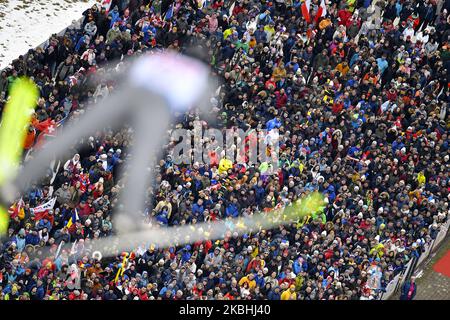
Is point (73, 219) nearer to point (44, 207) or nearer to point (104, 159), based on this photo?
point (44, 207)

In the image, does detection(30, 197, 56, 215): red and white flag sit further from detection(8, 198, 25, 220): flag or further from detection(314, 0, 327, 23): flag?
detection(314, 0, 327, 23): flag

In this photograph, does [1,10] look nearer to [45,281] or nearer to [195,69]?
[195,69]

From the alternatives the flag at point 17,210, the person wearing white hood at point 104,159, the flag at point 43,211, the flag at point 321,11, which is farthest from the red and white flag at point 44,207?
the flag at point 321,11

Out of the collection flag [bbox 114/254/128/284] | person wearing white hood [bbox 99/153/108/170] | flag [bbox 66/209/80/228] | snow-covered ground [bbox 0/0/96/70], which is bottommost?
flag [bbox 114/254/128/284]

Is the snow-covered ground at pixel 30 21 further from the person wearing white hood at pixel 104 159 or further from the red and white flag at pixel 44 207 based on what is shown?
the red and white flag at pixel 44 207

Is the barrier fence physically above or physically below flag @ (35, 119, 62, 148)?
below

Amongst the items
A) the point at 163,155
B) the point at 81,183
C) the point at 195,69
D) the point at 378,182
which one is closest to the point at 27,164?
the point at 81,183

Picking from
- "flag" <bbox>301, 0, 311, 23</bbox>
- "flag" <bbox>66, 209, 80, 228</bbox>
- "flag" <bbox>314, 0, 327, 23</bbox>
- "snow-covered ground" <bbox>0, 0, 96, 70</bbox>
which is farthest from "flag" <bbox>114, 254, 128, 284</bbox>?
"flag" <bbox>314, 0, 327, 23</bbox>
